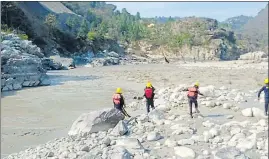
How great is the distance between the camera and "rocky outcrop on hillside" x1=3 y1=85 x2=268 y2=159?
9516mm

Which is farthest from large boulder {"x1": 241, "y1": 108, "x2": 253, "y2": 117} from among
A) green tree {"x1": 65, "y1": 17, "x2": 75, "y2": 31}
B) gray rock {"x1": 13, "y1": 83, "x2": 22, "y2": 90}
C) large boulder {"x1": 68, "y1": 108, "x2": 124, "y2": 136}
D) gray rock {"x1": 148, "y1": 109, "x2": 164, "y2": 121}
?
green tree {"x1": 65, "y1": 17, "x2": 75, "y2": 31}

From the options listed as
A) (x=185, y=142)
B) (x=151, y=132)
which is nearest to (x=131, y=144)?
(x=185, y=142)

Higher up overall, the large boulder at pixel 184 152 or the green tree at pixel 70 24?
the green tree at pixel 70 24

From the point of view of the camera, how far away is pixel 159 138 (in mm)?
11148

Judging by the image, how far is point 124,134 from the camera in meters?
11.9

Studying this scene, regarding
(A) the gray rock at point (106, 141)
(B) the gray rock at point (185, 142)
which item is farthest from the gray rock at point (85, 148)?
(B) the gray rock at point (185, 142)

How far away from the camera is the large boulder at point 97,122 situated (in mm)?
12250

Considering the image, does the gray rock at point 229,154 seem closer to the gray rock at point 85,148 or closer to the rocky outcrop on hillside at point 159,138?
the rocky outcrop on hillside at point 159,138

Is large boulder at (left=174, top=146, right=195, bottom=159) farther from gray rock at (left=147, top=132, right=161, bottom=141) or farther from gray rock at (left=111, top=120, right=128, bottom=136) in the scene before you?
gray rock at (left=111, top=120, right=128, bottom=136)

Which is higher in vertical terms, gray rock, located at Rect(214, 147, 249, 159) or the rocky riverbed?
gray rock, located at Rect(214, 147, 249, 159)

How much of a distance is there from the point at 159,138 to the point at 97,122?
7.51 feet

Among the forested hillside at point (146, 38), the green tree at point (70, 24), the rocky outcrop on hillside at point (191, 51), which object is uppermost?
the green tree at point (70, 24)

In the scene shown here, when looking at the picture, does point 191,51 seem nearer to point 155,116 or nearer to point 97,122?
point 155,116

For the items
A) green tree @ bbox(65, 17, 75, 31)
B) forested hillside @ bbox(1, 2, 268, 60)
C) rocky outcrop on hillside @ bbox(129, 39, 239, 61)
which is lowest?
rocky outcrop on hillside @ bbox(129, 39, 239, 61)
